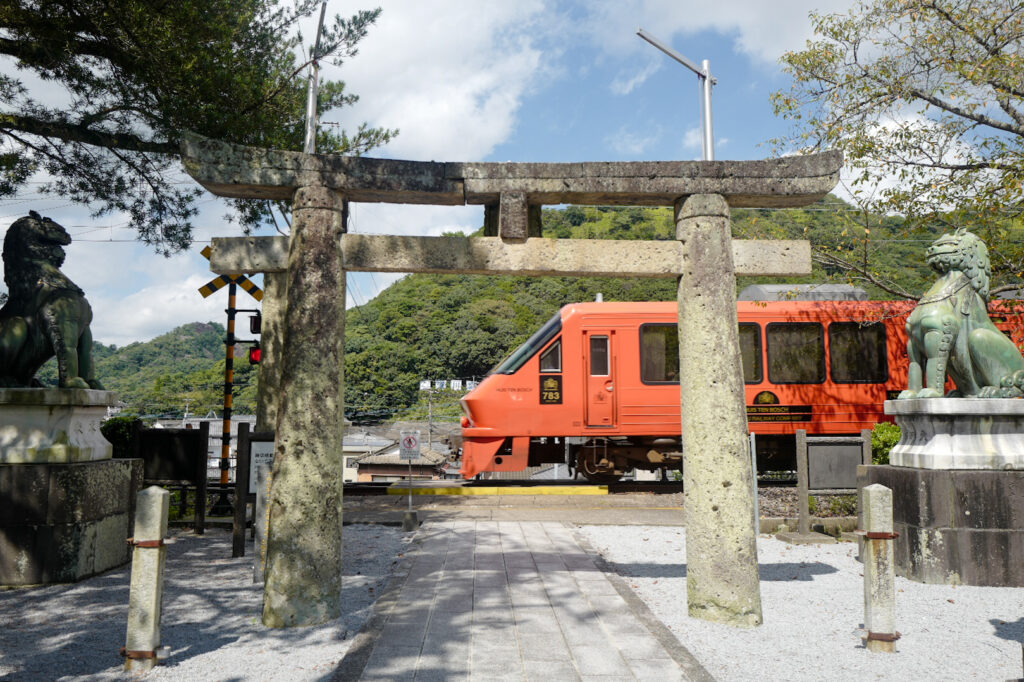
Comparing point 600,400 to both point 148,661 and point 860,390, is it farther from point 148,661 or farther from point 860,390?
point 148,661

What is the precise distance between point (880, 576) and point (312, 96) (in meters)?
8.18

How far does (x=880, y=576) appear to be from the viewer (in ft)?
13.8

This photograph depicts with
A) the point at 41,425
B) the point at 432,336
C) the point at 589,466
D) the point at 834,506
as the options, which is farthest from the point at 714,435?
the point at 432,336

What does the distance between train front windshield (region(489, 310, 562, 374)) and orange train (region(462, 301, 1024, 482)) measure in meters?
0.02

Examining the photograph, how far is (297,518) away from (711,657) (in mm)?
2862

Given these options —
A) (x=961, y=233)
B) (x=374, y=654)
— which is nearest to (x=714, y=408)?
(x=374, y=654)

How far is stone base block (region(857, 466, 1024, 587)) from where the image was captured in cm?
571

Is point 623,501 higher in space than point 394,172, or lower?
lower

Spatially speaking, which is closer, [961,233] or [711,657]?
[711,657]

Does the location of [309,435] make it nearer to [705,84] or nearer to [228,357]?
A: [705,84]

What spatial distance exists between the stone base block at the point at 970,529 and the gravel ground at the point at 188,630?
481 cm

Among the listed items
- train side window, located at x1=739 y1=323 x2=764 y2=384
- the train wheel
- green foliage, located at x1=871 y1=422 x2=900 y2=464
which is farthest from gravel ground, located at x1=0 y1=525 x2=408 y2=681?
train side window, located at x1=739 y1=323 x2=764 y2=384

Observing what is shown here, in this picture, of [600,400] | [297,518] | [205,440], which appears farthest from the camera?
[600,400]

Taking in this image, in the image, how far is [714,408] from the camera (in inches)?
191
